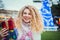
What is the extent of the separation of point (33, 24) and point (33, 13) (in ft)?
0.35

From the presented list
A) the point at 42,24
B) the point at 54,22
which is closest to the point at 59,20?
the point at 54,22

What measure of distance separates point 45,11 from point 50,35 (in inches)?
9.5

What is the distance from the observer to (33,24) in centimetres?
172

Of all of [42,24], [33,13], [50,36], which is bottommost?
[50,36]

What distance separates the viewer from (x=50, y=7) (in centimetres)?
174

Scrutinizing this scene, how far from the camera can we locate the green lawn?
5.64 feet

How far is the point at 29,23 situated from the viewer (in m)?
1.72

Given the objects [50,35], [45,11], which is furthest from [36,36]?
[45,11]

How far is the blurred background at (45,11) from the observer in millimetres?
1702

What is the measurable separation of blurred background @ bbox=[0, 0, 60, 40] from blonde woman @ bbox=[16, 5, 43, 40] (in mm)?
40

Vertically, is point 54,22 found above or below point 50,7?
below

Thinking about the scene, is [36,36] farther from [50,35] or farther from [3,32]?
[3,32]

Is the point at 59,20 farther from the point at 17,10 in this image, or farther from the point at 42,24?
the point at 17,10

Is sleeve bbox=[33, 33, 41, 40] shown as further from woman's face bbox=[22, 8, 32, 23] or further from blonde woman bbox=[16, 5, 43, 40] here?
woman's face bbox=[22, 8, 32, 23]
